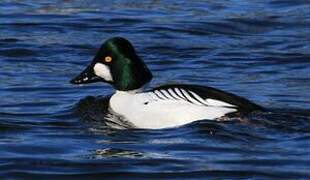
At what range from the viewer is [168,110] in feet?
47.7

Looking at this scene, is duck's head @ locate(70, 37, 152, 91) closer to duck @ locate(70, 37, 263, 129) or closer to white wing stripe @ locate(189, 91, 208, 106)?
duck @ locate(70, 37, 263, 129)

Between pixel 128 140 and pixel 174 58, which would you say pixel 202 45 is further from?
pixel 128 140

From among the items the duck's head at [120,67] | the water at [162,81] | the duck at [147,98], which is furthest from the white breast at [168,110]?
the duck's head at [120,67]

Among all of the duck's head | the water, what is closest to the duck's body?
the water

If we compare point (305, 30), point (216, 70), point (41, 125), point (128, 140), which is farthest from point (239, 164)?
point (305, 30)

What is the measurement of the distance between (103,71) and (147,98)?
857 mm

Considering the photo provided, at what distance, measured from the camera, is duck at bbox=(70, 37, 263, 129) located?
14.4 m

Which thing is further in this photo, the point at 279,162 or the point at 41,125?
the point at 41,125

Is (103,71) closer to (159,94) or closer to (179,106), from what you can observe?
(159,94)

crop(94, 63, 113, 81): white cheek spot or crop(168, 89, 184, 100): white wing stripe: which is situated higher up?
crop(94, 63, 113, 81): white cheek spot

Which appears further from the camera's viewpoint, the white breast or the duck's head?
the duck's head

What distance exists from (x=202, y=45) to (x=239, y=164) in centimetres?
832

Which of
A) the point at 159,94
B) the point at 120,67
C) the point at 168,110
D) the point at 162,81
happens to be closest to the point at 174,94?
the point at 159,94

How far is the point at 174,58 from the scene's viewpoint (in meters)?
19.4
